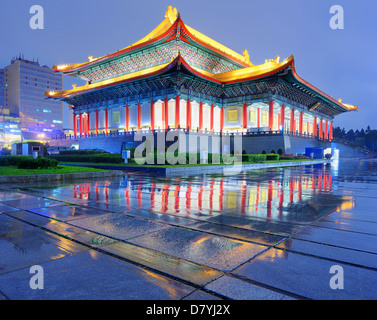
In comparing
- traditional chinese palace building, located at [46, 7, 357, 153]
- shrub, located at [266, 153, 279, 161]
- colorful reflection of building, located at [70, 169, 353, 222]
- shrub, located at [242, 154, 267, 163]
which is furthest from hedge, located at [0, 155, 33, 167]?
shrub, located at [266, 153, 279, 161]

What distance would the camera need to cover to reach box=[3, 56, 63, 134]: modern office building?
123m

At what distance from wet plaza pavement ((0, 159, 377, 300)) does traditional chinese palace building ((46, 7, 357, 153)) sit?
26612 mm

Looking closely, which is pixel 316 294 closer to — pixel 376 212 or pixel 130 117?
pixel 376 212

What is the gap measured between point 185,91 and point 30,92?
11959 cm

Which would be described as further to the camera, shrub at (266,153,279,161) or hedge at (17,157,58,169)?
shrub at (266,153,279,161)

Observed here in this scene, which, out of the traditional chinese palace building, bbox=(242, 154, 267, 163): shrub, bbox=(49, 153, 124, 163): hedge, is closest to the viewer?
bbox=(49, 153, 124, 163): hedge

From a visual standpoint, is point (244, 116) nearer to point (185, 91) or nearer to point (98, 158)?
point (185, 91)

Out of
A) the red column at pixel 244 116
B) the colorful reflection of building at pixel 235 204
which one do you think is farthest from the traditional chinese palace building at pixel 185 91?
the colorful reflection of building at pixel 235 204

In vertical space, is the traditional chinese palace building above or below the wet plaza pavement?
above

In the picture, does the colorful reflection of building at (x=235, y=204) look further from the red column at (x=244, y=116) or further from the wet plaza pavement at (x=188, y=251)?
the red column at (x=244, y=116)

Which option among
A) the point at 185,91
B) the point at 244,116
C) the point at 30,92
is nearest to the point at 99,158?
the point at 185,91

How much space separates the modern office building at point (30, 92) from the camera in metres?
123

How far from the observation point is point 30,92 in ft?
415

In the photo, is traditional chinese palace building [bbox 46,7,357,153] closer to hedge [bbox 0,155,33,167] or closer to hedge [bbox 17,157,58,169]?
hedge [bbox 0,155,33,167]
